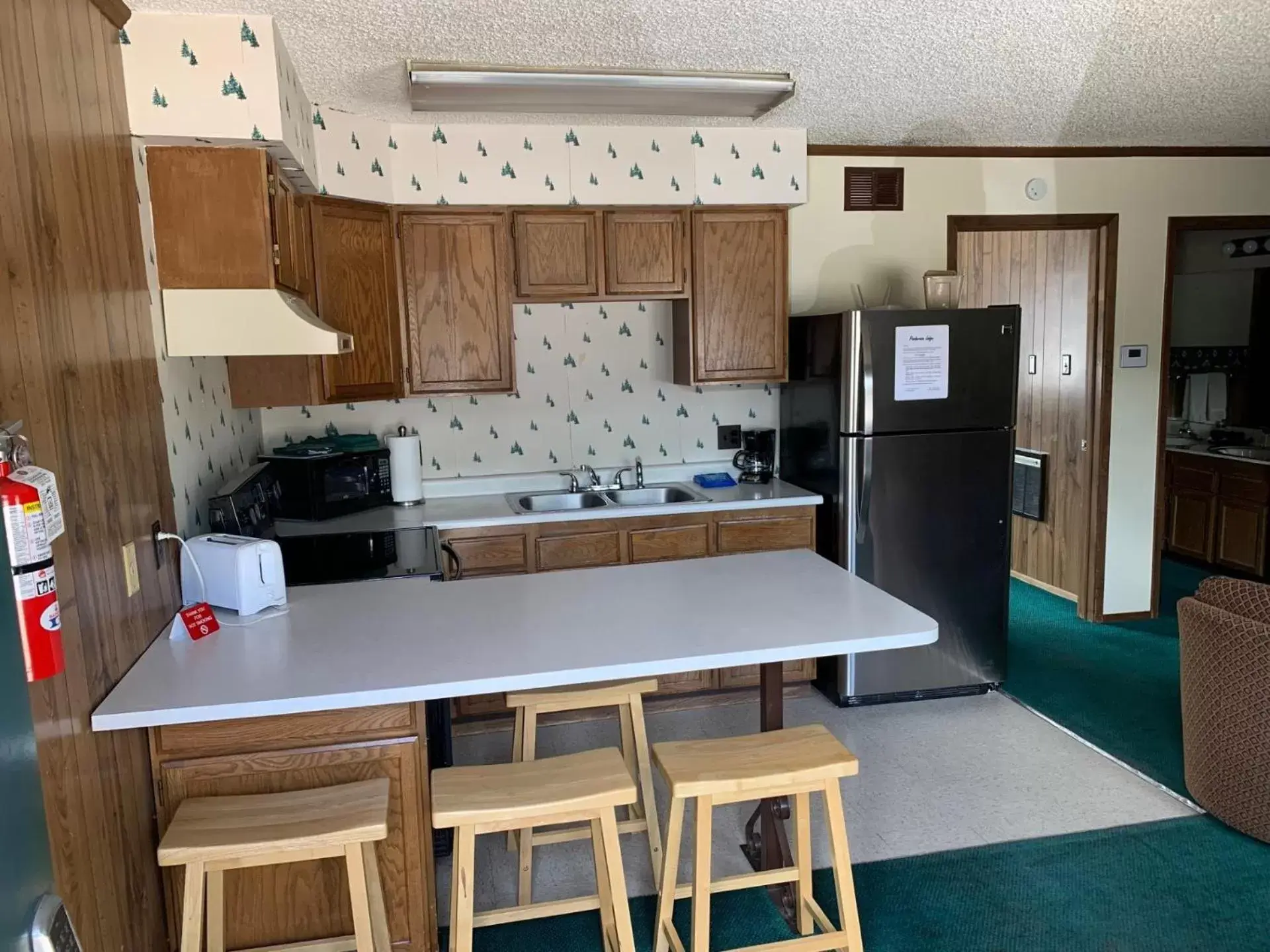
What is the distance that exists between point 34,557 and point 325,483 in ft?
7.40

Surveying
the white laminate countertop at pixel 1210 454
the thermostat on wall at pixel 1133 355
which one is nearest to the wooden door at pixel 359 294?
the thermostat on wall at pixel 1133 355

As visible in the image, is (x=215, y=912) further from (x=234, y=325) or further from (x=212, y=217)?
(x=212, y=217)

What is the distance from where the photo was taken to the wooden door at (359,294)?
10.9ft

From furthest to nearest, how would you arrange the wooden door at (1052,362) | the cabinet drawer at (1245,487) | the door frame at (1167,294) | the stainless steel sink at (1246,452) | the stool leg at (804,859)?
1. the stainless steel sink at (1246,452)
2. the cabinet drawer at (1245,487)
3. the wooden door at (1052,362)
4. the door frame at (1167,294)
5. the stool leg at (804,859)

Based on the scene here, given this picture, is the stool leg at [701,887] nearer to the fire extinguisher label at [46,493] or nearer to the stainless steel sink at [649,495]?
the fire extinguisher label at [46,493]

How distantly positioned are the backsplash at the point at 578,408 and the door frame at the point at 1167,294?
1.98 metres

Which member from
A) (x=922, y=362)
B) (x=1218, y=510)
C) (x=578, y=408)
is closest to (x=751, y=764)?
(x=922, y=362)

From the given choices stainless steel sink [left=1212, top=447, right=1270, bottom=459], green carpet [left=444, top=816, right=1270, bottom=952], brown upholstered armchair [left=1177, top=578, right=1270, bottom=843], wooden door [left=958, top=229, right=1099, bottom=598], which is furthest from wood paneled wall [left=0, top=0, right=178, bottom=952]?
stainless steel sink [left=1212, top=447, right=1270, bottom=459]

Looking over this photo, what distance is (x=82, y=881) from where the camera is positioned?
1.56 m

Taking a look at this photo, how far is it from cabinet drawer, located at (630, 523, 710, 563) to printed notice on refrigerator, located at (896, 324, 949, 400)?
3.23 feet

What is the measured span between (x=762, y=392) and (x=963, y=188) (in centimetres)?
134

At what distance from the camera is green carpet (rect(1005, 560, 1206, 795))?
11.1 ft

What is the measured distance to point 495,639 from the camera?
2.05 m

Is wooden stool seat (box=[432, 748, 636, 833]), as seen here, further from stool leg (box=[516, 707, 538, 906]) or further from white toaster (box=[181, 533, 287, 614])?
white toaster (box=[181, 533, 287, 614])
